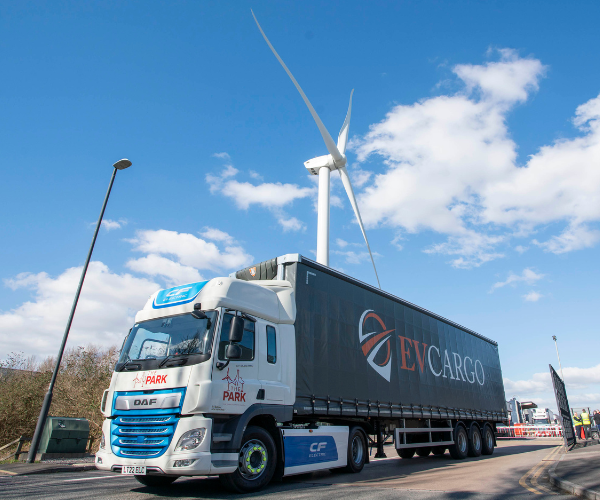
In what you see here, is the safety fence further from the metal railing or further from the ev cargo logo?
the ev cargo logo

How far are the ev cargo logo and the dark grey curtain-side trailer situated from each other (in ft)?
0.08

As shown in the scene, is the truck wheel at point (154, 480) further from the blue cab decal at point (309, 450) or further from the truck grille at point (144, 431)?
the blue cab decal at point (309, 450)

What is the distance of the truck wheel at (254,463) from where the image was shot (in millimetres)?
6934

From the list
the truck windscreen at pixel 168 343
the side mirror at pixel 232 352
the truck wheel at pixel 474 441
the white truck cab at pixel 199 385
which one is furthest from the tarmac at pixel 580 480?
the truck wheel at pixel 474 441

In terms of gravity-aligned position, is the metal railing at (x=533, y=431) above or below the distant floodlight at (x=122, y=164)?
below

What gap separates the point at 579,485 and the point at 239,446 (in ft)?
17.2

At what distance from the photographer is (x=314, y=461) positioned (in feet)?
28.1

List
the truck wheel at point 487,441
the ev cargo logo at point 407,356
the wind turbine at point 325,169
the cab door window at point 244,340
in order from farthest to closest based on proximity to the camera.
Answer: the wind turbine at point 325,169
the truck wheel at point 487,441
the ev cargo logo at point 407,356
the cab door window at point 244,340

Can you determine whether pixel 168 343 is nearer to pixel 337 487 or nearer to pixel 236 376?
pixel 236 376

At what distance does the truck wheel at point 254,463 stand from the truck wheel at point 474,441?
1042 cm

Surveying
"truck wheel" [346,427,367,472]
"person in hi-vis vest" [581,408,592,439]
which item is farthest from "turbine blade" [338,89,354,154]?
"person in hi-vis vest" [581,408,592,439]

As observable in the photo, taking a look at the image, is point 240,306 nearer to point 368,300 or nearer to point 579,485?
point 368,300

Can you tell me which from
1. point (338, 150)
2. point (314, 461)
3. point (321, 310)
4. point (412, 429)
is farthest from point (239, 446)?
point (338, 150)

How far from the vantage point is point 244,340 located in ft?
A: 25.0
